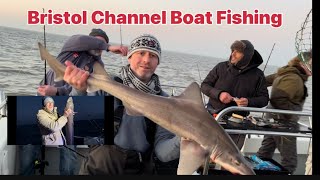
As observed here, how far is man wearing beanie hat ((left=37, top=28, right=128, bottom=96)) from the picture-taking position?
355 centimetres

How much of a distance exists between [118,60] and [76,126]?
563 millimetres

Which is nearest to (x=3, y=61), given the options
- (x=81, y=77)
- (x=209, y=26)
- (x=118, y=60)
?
(x=81, y=77)

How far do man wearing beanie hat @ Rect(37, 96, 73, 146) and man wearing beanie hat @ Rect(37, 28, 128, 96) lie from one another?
11 cm

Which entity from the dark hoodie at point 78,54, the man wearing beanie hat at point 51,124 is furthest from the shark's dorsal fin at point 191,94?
the man wearing beanie hat at point 51,124

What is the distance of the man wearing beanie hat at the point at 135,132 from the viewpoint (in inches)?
142

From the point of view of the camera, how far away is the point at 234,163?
11.8ft

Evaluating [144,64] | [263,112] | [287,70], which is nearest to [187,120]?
[144,64]

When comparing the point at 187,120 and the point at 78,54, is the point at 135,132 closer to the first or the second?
the point at 187,120

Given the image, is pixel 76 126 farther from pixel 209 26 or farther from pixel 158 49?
pixel 209 26

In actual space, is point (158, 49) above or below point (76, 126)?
above

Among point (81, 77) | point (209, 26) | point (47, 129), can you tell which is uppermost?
point (209, 26)

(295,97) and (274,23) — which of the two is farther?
(295,97)

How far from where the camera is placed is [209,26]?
3.60 metres
